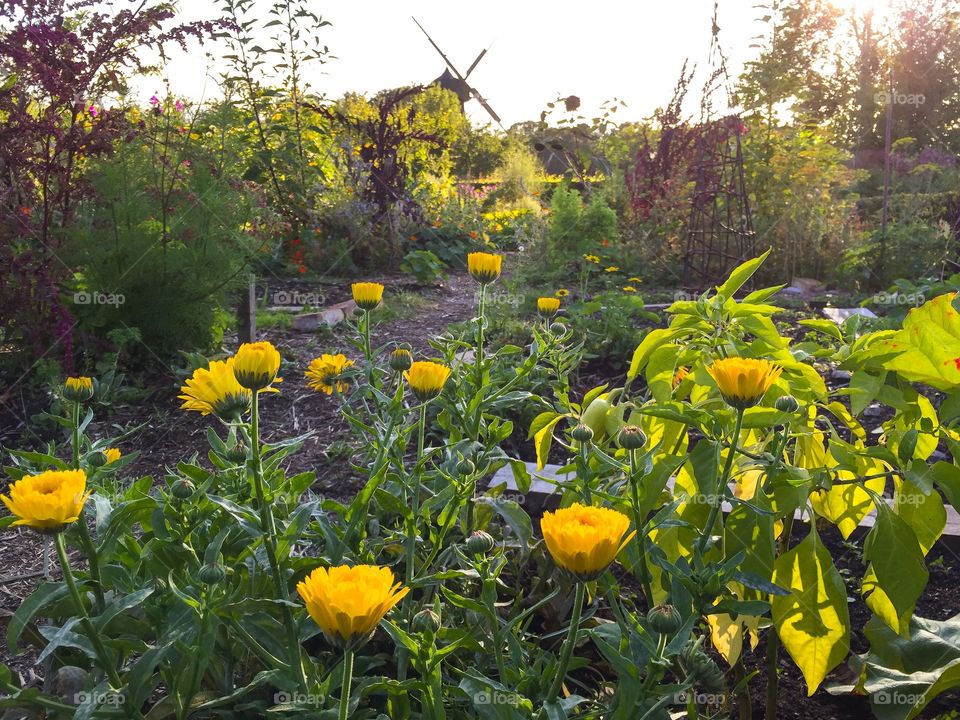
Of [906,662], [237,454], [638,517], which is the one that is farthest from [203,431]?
[906,662]

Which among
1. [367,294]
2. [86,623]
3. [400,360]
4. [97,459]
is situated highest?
[367,294]

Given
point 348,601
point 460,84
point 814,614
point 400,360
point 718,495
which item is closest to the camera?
point 348,601

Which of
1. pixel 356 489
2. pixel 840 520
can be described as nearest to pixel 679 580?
pixel 840 520

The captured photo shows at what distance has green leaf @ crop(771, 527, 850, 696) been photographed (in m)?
1.14

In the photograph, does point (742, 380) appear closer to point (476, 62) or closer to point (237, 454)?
point (237, 454)

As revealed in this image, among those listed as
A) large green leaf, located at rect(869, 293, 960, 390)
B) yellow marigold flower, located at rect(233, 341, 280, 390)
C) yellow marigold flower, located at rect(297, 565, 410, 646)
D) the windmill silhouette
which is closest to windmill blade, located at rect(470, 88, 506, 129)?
the windmill silhouette

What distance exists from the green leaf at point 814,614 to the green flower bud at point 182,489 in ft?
3.01

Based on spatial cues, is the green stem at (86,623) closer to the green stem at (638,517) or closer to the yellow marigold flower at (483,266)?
the green stem at (638,517)

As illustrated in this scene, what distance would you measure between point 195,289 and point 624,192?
580cm

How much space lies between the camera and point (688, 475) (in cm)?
127

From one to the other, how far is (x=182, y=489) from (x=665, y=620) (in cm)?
71

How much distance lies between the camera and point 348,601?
0.68m

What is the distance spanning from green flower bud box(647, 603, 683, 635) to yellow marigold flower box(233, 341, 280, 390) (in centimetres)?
58

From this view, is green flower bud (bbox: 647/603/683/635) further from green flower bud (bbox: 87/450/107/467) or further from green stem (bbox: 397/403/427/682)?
green flower bud (bbox: 87/450/107/467)
